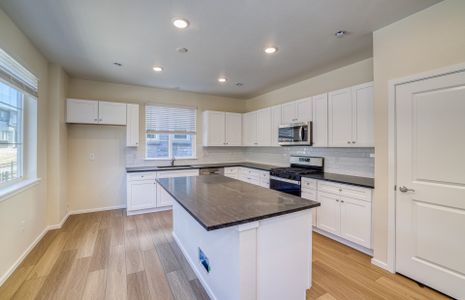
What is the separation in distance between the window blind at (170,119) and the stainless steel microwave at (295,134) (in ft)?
7.28

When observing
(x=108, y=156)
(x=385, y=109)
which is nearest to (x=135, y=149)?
(x=108, y=156)

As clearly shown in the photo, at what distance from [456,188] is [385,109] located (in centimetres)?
96

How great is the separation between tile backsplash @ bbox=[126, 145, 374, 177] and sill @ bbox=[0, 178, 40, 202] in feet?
5.92

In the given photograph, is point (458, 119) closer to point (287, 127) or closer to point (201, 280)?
point (287, 127)

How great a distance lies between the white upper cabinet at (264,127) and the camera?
15.7 feet

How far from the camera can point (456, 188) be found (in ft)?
6.32

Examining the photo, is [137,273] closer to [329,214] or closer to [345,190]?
[329,214]

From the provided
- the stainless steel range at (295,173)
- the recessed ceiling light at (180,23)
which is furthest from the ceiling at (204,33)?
the stainless steel range at (295,173)

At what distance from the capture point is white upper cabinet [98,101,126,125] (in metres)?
4.14

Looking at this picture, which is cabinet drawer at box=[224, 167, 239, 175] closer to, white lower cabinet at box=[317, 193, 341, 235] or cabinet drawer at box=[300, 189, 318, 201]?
cabinet drawer at box=[300, 189, 318, 201]

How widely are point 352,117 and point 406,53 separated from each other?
1.04 metres

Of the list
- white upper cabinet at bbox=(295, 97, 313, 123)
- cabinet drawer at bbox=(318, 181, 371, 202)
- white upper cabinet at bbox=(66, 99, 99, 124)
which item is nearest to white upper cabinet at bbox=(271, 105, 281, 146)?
white upper cabinet at bbox=(295, 97, 313, 123)

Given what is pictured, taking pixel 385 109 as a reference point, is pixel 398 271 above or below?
below

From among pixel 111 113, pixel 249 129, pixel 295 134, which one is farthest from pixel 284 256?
pixel 111 113
